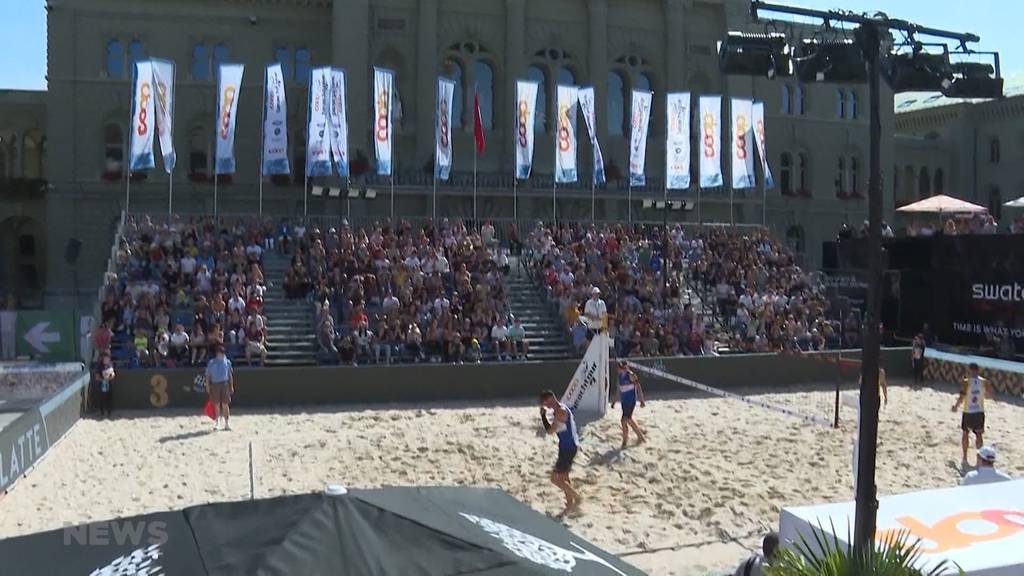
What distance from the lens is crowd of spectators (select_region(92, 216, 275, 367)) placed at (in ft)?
65.4

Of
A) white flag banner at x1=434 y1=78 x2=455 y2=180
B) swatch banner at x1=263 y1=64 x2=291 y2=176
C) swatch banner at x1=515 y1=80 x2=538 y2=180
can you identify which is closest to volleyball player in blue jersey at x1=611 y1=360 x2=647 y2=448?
swatch banner at x1=515 y1=80 x2=538 y2=180

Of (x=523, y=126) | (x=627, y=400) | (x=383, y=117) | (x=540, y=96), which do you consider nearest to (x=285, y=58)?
(x=540, y=96)

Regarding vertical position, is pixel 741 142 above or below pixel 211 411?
above

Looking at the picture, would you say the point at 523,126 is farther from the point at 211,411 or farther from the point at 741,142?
the point at 211,411

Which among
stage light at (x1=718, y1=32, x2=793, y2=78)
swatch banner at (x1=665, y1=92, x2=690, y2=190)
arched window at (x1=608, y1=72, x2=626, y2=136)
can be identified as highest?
arched window at (x1=608, y1=72, x2=626, y2=136)

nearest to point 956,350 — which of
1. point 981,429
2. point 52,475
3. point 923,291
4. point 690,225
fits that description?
point 923,291

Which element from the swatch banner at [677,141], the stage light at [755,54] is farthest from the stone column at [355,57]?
the stage light at [755,54]

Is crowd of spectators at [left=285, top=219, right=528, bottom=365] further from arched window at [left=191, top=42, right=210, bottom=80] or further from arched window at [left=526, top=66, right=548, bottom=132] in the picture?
arched window at [left=191, top=42, right=210, bottom=80]

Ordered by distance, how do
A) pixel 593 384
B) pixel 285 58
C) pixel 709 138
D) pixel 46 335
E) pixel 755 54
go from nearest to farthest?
pixel 755 54 → pixel 593 384 → pixel 46 335 → pixel 709 138 → pixel 285 58

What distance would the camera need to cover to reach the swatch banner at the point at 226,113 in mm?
25828

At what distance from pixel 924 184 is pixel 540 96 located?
22308mm

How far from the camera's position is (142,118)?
25.0 metres

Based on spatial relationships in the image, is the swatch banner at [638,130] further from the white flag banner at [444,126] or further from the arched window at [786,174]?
the arched window at [786,174]

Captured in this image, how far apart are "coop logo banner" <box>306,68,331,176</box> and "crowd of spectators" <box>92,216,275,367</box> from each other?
9.00ft
